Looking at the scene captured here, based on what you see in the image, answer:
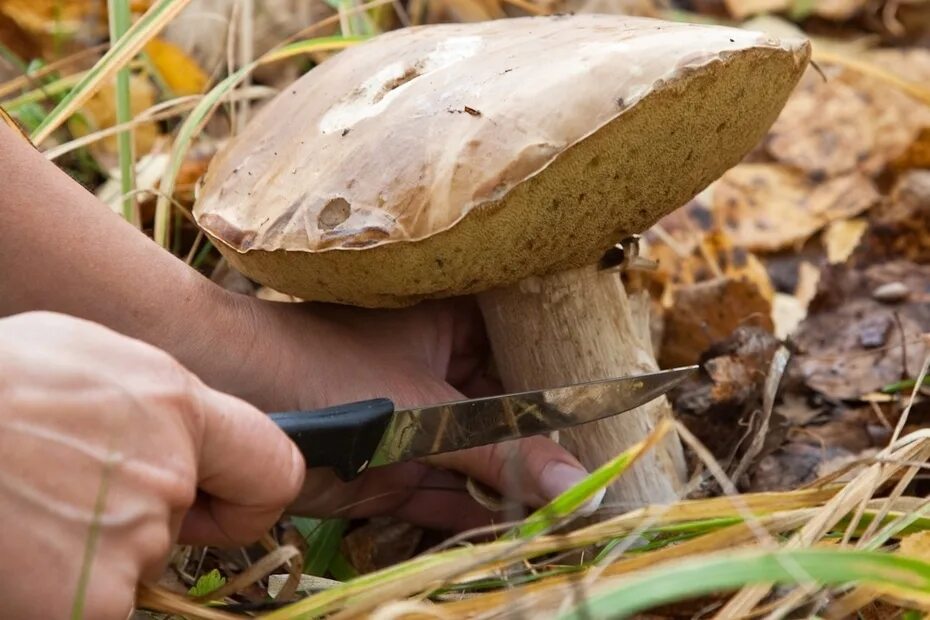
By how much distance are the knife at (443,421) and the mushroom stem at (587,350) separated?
0.33ft

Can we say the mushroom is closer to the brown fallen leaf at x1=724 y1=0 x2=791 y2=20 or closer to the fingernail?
the fingernail

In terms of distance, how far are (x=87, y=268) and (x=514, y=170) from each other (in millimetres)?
472

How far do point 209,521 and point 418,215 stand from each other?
0.97 feet

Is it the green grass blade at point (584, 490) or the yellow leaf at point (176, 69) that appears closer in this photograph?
the green grass blade at point (584, 490)

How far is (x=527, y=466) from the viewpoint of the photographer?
39.5 inches

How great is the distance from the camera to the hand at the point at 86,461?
0.60 m

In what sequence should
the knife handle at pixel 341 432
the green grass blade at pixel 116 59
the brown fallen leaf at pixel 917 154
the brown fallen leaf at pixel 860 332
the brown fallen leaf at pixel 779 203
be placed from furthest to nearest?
1. the brown fallen leaf at pixel 917 154
2. the brown fallen leaf at pixel 779 203
3. the brown fallen leaf at pixel 860 332
4. the green grass blade at pixel 116 59
5. the knife handle at pixel 341 432

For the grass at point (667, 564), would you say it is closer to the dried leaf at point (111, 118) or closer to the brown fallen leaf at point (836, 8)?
the dried leaf at point (111, 118)

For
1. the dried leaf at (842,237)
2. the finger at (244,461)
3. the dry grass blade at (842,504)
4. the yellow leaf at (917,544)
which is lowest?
the dried leaf at (842,237)

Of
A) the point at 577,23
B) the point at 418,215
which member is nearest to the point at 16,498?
the point at 418,215

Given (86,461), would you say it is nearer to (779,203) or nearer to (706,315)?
(706,315)

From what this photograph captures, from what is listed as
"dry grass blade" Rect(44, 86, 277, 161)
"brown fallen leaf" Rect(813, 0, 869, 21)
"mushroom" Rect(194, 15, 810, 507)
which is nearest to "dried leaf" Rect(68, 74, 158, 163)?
"dry grass blade" Rect(44, 86, 277, 161)

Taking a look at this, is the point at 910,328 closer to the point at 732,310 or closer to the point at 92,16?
the point at 732,310

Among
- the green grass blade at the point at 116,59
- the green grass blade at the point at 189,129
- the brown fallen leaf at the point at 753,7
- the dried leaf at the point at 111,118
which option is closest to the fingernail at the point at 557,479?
the green grass blade at the point at 189,129
